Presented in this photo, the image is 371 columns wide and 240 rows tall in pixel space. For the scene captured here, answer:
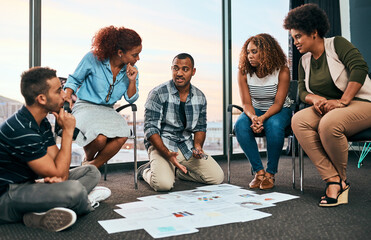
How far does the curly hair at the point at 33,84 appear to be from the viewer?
5.06ft

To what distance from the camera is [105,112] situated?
2359 millimetres

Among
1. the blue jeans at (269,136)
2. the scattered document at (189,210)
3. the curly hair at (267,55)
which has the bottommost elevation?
the scattered document at (189,210)

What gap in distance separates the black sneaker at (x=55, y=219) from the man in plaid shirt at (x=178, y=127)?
99 centimetres

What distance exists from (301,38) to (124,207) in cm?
148

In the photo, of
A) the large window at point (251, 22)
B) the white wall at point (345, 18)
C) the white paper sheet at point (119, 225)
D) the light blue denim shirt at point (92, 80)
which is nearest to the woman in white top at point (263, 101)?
the light blue denim shirt at point (92, 80)

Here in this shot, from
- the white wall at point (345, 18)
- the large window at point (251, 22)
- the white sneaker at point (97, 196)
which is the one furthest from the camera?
the white wall at point (345, 18)

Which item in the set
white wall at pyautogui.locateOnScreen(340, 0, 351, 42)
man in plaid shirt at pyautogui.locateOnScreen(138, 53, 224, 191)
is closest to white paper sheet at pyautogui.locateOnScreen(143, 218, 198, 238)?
man in plaid shirt at pyautogui.locateOnScreen(138, 53, 224, 191)

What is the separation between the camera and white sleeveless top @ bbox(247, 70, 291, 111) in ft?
8.25

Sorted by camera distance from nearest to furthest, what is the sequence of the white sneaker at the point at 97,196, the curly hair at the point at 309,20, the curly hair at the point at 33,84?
the curly hair at the point at 33,84 → the white sneaker at the point at 97,196 → the curly hair at the point at 309,20

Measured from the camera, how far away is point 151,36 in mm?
3771

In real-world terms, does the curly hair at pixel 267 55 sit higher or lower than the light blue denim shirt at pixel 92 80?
higher

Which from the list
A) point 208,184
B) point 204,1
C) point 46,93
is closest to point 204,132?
point 208,184

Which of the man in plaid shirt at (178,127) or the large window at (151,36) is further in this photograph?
the large window at (151,36)

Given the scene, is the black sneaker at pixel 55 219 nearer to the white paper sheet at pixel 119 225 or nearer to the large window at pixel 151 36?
the white paper sheet at pixel 119 225
